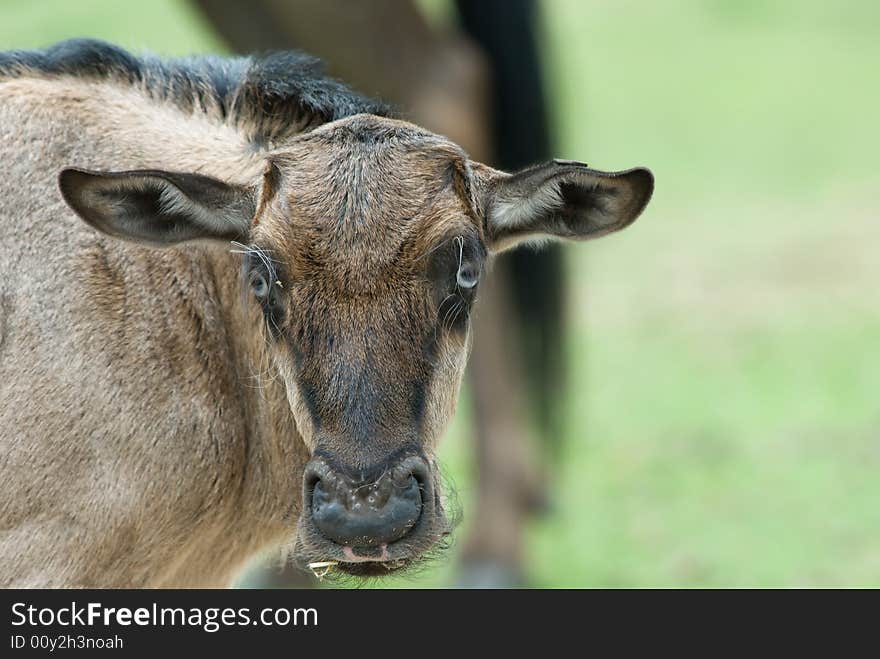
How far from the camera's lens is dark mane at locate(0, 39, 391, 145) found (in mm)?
5578

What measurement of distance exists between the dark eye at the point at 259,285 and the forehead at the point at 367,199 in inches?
6.5

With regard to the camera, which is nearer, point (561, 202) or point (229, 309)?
point (561, 202)

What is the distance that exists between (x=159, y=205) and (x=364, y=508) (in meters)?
1.44

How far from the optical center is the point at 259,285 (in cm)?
480

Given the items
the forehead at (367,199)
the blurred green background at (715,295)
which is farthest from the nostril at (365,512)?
the blurred green background at (715,295)

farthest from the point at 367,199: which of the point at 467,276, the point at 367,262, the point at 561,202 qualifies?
the point at 561,202

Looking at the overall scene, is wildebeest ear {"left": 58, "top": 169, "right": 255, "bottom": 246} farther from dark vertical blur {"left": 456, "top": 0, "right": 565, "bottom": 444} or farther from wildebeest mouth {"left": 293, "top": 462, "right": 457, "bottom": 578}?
dark vertical blur {"left": 456, "top": 0, "right": 565, "bottom": 444}

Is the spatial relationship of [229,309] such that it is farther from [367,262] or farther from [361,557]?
[361,557]

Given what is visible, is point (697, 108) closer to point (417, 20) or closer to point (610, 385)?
point (610, 385)

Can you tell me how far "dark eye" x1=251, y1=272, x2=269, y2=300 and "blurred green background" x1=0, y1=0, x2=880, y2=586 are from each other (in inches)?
57.2

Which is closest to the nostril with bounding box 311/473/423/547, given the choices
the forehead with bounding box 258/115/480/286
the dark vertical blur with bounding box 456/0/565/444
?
the forehead with bounding box 258/115/480/286

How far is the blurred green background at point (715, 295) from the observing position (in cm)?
1169

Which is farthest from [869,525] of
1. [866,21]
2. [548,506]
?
[866,21]

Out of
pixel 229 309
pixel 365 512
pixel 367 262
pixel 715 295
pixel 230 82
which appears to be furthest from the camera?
pixel 715 295
